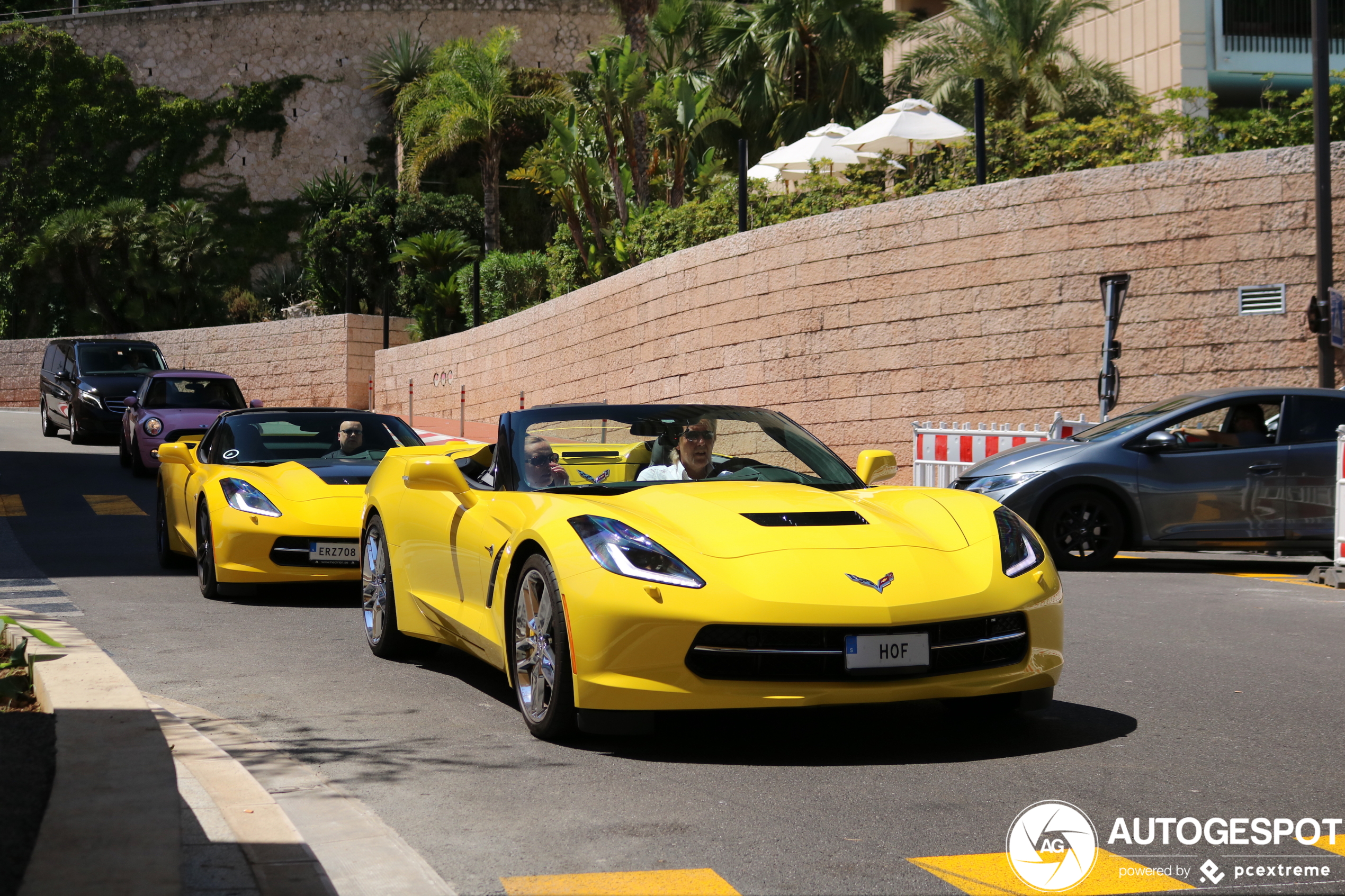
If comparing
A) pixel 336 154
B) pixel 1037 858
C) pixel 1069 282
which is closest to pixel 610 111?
pixel 1069 282

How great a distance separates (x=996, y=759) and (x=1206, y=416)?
7.78 m

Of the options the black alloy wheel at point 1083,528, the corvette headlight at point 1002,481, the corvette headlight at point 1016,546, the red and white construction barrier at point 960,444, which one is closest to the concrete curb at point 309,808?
the corvette headlight at point 1016,546

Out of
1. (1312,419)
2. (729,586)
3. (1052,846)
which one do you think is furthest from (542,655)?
(1312,419)

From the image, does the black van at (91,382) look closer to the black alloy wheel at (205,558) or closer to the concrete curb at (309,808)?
the black alloy wheel at (205,558)

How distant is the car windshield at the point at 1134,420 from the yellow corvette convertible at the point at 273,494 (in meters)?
5.38

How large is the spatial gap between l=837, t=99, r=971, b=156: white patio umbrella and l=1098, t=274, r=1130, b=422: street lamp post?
11.8 meters

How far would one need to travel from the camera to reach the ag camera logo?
3.91 metres

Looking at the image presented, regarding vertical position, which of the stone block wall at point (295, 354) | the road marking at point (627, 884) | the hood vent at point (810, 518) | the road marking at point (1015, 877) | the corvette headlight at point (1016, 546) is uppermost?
the stone block wall at point (295, 354)

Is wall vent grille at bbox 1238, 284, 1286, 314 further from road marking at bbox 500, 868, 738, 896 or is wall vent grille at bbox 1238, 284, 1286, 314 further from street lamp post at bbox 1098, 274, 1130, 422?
road marking at bbox 500, 868, 738, 896

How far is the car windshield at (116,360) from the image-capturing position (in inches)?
1130

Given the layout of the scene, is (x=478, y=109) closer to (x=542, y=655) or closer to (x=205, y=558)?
(x=205, y=558)

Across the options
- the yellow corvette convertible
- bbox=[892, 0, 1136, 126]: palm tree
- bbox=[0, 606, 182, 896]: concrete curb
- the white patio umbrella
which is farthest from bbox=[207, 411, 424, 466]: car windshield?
bbox=[892, 0, 1136, 126]: palm tree

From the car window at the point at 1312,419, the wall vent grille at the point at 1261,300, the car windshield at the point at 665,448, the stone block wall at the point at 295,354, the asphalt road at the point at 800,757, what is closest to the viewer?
the asphalt road at the point at 800,757

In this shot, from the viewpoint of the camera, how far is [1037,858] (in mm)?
4055
